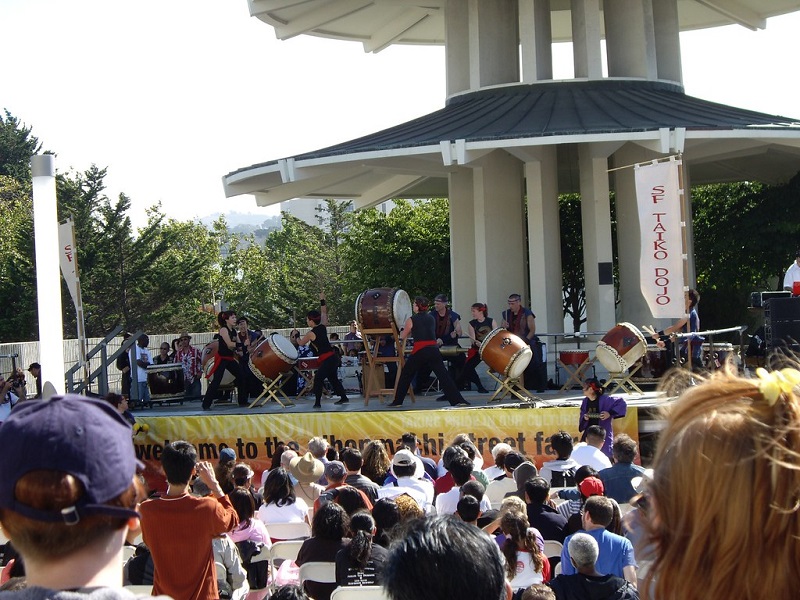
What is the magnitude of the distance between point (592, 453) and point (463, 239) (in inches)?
559

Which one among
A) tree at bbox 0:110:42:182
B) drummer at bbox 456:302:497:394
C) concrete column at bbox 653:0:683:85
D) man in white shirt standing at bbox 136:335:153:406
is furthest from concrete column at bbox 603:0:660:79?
tree at bbox 0:110:42:182

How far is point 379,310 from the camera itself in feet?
58.2

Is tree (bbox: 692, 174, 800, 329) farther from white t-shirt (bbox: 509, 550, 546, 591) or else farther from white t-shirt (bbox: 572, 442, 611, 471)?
white t-shirt (bbox: 509, 550, 546, 591)

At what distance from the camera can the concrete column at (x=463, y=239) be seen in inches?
952

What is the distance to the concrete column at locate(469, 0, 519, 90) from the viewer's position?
79.5 ft

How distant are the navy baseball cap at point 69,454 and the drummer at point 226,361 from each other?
51.5 ft

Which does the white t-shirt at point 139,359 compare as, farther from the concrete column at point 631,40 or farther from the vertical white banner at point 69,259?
the concrete column at point 631,40

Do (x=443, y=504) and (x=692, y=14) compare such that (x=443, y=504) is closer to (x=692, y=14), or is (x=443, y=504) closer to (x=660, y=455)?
(x=660, y=455)

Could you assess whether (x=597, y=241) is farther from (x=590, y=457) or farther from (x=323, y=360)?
(x=590, y=457)

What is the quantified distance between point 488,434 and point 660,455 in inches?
520

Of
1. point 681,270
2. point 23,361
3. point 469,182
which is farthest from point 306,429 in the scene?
point 23,361

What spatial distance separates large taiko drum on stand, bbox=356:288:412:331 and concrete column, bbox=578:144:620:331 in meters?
5.33

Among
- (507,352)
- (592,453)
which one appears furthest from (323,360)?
(592,453)

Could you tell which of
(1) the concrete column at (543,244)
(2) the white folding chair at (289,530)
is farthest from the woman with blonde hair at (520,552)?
(1) the concrete column at (543,244)
